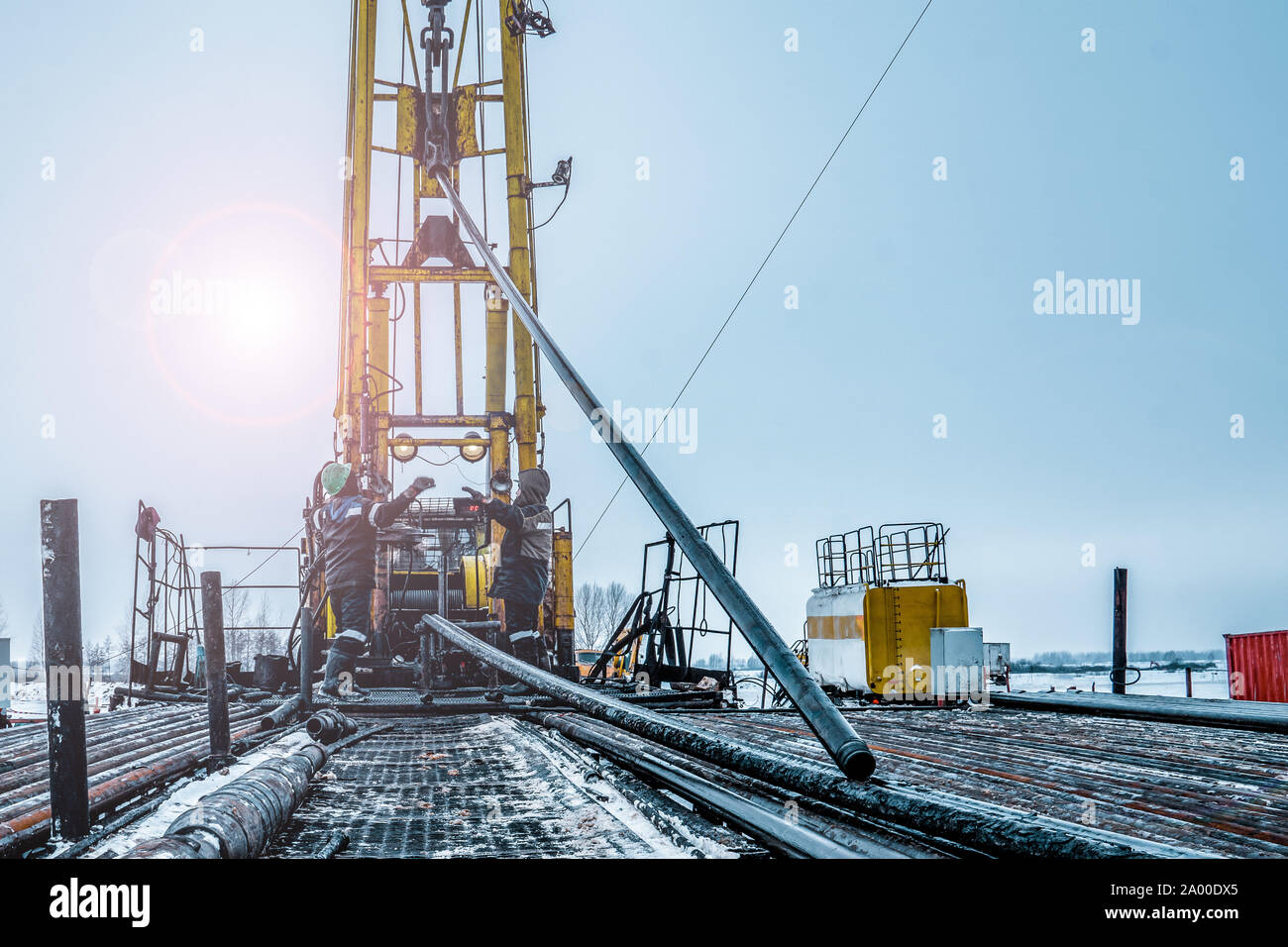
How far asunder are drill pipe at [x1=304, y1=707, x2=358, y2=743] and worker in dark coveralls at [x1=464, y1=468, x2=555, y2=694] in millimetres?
3790

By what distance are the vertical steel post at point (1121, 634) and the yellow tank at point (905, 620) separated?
7.25 ft

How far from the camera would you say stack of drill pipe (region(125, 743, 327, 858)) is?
1698 mm

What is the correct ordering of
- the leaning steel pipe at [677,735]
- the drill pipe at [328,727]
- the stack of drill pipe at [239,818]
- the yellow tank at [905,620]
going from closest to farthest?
the stack of drill pipe at [239,818]
the leaning steel pipe at [677,735]
the drill pipe at [328,727]
the yellow tank at [905,620]

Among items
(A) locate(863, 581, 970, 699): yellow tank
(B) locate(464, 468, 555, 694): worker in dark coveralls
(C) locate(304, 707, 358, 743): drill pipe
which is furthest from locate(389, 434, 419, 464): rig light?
(A) locate(863, 581, 970, 699): yellow tank

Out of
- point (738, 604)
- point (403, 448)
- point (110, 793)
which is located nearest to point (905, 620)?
point (403, 448)

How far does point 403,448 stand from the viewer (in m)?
11.0

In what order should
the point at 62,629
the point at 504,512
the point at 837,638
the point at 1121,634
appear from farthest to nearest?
1. the point at 837,638
2. the point at 1121,634
3. the point at 504,512
4. the point at 62,629

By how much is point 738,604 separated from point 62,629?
6.20 feet

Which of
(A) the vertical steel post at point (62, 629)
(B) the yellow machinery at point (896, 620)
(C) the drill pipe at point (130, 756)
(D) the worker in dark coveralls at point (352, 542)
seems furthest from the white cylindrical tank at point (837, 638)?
(A) the vertical steel post at point (62, 629)

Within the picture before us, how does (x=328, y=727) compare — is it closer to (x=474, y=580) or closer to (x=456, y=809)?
(x=456, y=809)

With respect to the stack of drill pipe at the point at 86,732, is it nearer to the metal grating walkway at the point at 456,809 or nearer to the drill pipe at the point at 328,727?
the drill pipe at the point at 328,727

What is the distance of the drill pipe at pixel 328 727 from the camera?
398 centimetres

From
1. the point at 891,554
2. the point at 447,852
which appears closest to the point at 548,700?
the point at 447,852

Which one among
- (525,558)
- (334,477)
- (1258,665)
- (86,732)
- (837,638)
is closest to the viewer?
(86,732)
